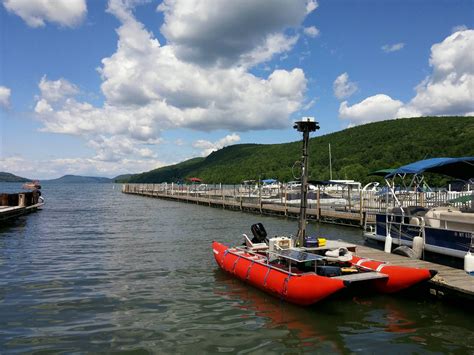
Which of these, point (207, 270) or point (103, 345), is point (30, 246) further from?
point (103, 345)

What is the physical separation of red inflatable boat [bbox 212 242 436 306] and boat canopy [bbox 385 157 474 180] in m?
4.64

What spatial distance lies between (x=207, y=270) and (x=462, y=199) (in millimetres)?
10356

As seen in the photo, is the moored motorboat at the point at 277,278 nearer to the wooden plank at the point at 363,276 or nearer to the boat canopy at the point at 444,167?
the wooden plank at the point at 363,276

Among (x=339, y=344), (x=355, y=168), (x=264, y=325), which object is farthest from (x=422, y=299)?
(x=355, y=168)

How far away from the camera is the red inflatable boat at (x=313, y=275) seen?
32.9ft

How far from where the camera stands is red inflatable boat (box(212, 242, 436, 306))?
1004 cm

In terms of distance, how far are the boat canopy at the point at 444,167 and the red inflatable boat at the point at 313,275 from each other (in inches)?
183

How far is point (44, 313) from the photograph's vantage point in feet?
34.4

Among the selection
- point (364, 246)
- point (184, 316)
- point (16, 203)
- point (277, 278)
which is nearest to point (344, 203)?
point (364, 246)

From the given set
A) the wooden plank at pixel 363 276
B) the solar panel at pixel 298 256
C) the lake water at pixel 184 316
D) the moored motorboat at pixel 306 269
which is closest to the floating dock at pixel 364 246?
the lake water at pixel 184 316

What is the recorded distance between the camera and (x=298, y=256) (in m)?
11.3

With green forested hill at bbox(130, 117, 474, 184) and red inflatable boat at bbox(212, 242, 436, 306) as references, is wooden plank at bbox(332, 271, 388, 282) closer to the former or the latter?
red inflatable boat at bbox(212, 242, 436, 306)

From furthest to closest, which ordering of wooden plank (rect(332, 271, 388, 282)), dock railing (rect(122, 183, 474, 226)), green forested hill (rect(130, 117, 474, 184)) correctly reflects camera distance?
green forested hill (rect(130, 117, 474, 184)), dock railing (rect(122, 183, 474, 226)), wooden plank (rect(332, 271, 388, 282))

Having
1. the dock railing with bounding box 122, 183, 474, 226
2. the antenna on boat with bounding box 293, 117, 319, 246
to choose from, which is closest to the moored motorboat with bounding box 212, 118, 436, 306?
the antenna on boat with bounding box 293, 117, 319, 246
